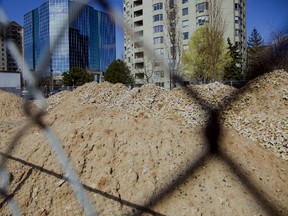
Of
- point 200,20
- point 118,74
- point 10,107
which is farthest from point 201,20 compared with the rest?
point 10,107

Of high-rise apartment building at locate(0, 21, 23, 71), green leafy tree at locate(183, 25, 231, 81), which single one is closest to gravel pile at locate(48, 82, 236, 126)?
high-rise apartment building at locate(0, 21, 23, 71)

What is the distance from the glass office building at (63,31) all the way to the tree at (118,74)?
14.8 m

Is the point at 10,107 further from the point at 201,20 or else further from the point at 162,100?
the point at 201,20

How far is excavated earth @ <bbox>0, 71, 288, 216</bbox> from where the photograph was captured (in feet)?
6.08

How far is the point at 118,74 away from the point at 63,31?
53.4ft

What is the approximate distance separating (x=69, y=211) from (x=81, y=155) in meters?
0.59

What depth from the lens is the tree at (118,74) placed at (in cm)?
1626

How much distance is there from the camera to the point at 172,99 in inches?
163

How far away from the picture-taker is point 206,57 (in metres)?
13.4

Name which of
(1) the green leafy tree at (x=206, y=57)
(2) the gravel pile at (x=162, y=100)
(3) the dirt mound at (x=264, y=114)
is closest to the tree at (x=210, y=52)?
(1) the green leafy tree at (x=206, y=57)

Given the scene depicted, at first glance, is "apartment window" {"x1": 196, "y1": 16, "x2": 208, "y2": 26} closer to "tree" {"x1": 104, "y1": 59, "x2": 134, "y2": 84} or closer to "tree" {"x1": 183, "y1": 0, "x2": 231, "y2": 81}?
"tree" {"x1": 183, "y1": 0, "x2": 231, "y2": 81}

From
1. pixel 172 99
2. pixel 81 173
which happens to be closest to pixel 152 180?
pixel 81 173

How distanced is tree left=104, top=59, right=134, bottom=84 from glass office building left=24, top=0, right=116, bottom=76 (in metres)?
A: 14.8

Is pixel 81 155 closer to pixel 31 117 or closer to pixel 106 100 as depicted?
pixel 31 117
